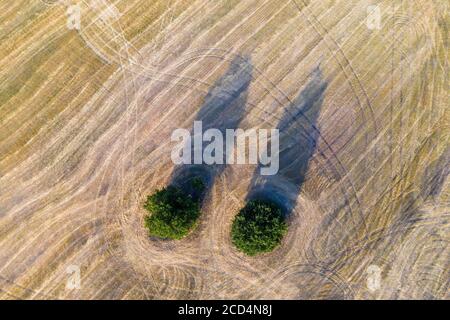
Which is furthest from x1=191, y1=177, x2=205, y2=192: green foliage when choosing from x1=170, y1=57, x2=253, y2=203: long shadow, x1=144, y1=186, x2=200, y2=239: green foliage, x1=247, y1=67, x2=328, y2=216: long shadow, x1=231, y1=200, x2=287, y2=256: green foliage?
x1=247, y1=67, x2=328, y2=216: long shadow

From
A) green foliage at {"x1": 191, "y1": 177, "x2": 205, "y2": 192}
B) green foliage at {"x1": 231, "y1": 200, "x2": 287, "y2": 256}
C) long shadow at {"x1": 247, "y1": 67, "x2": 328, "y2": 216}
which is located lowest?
green foliage at {"x1": 231, "y1": 200, "x2": 287, "y2": 256}

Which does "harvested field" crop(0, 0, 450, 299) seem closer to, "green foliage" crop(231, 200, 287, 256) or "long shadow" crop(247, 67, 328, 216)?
"long shadow" crop(247, 67, 328, 216)

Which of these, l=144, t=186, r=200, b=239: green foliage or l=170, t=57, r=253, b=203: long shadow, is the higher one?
l=170, t=57, r=253, b=203: long shadow

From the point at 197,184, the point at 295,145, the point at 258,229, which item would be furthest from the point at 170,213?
the point at 295,145

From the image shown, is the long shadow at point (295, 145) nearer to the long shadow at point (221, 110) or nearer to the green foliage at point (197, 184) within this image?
the long shadow at point (221, 110)

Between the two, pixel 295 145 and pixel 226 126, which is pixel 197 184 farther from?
pixel 295 145

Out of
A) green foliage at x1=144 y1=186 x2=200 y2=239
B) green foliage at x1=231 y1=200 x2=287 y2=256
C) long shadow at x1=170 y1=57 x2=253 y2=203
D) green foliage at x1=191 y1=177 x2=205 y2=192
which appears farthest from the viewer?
long shadow at x1=170 y1=57 x2=253 y2=203
